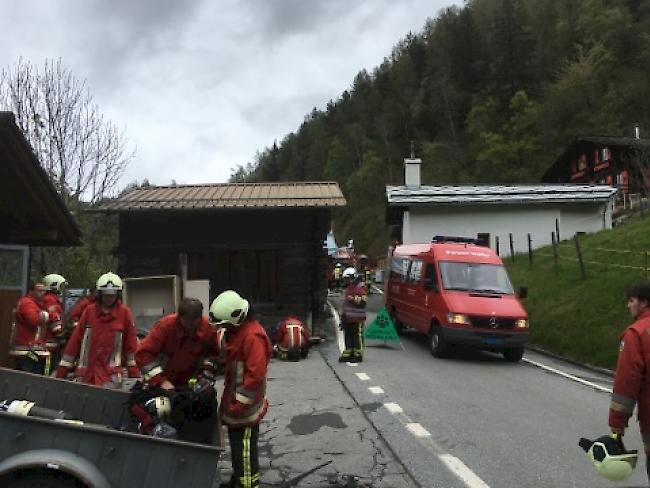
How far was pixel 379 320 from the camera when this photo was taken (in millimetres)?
14148

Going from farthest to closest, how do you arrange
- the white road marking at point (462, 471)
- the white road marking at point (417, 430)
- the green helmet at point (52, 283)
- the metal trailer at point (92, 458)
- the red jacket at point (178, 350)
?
the green helmet at point (52, 283)
the white road marking at point (417, 430)
the white road marking at point (462, 471)
the red jacket at point (178, 350)
the metal trailer at point (92, 458)

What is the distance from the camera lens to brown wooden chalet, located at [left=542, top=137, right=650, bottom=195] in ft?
106

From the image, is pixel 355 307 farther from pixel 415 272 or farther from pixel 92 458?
pixel 92 458

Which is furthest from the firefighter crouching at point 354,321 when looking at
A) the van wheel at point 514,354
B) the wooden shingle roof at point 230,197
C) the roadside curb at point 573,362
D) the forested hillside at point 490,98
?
the forested hillside at point 490,98

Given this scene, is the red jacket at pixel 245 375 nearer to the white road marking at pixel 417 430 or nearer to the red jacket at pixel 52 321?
the white road marking at pixel 417 430

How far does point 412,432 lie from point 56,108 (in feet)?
63.9

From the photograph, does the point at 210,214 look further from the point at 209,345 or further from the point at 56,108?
the point at 209,345

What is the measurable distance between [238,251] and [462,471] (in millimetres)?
11046

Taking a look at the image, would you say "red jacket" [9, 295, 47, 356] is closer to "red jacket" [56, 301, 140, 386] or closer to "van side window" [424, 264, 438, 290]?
"red jacket" [56, 301, 140, 386]

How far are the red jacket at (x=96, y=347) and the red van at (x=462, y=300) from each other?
7472mm

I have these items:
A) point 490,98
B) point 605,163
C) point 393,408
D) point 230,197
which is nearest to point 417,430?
point 393,408

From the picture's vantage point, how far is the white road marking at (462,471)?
4.97 metres

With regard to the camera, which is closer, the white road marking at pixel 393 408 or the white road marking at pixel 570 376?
the white road marking at pixel 393 408

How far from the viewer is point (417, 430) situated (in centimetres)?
662
